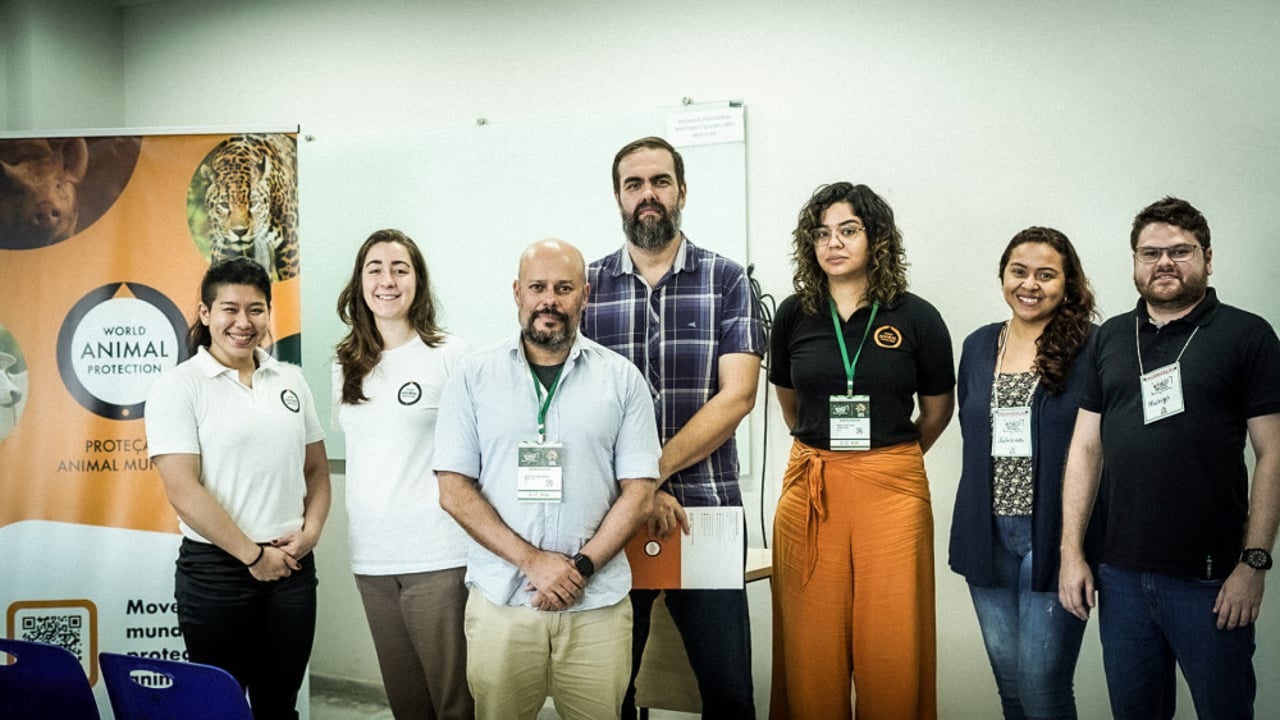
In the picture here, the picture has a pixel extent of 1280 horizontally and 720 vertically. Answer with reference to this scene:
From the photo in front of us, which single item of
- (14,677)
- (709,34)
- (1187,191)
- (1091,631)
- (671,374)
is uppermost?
A: (709,34)

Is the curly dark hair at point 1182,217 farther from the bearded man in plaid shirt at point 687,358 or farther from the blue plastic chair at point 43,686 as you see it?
the blue plastic chair at point 43,686

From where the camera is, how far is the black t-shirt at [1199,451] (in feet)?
8.02

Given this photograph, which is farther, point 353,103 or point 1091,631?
point 353,103

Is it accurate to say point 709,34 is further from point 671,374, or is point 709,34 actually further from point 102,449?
point 102,449

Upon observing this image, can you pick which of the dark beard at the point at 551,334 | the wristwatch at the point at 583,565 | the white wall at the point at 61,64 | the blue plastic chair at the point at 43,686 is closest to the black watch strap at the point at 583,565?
the wristwatch at the point at 583,565

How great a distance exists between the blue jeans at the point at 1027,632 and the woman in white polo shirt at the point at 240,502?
2048 millimetres

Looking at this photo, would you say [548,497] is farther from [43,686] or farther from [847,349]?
[43,686]

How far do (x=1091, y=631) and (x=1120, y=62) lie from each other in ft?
6.56

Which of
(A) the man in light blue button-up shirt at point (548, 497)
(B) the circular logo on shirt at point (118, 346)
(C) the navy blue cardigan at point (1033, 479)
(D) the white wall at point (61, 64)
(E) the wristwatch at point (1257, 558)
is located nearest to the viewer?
(E) the wristwatch at point (1257, 558)

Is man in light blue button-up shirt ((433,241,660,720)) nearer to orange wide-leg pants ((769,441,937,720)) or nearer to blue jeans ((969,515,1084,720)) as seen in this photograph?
orange wide-leg pants ((769,441,937,720))

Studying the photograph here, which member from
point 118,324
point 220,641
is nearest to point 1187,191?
point 220,641

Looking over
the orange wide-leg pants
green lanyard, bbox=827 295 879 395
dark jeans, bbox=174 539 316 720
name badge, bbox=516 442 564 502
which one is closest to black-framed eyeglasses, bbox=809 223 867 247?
green lanyard, bbox=827 295 879 395

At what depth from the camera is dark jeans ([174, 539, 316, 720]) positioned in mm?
2832

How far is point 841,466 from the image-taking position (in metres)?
2.74
